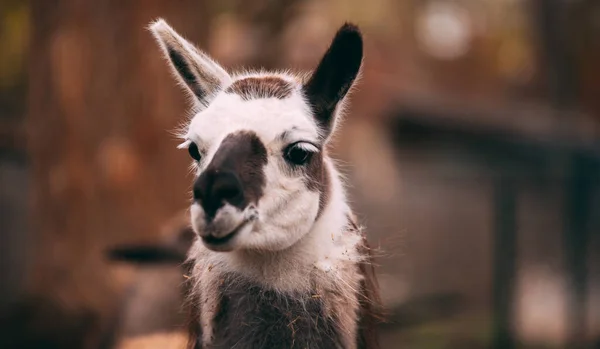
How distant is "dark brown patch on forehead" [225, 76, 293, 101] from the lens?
329cm

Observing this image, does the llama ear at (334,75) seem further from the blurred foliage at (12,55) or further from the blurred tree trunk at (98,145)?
the blurred foliage at (12,55)

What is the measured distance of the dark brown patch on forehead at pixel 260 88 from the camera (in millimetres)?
3293

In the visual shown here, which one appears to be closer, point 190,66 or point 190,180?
point 190,66

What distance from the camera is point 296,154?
318cm

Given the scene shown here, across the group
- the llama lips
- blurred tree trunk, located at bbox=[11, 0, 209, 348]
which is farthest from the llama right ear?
blurred tree trunk, located at bbox=[11, 0, 209, 348]

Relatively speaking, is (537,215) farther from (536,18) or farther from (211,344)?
(211,344)

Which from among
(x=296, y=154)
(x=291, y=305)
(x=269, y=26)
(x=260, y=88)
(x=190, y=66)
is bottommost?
(x=291, y=305)

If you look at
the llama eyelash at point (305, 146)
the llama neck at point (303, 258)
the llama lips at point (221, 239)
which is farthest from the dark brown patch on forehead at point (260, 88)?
the llama lips at point (221, 239)

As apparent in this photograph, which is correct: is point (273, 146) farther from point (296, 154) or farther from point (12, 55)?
point (12, 55)

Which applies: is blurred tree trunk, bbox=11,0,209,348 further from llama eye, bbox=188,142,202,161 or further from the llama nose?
the llama nose

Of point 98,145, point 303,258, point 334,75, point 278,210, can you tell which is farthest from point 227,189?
point 98,145

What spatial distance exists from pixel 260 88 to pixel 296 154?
0.33m

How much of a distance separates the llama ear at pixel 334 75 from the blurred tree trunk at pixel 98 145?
20.1ft

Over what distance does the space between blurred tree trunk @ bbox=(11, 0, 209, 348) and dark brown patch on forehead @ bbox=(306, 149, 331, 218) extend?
239 inches
